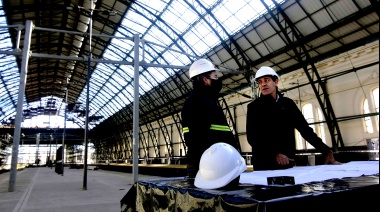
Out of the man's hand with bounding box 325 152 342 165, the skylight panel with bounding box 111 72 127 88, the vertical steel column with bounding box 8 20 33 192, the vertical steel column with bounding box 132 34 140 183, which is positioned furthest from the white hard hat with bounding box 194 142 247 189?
the skylight panel with bounding box 111 72 127 88

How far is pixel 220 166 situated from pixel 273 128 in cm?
194

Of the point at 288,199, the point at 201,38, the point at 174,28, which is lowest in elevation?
the point at 288,199

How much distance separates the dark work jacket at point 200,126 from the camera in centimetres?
294

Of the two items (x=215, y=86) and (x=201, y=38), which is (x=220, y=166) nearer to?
(x=215, y=86)

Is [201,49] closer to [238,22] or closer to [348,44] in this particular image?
[238,22]

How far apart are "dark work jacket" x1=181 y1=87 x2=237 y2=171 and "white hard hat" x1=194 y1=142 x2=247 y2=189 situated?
0.89m

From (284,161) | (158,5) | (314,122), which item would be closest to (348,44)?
(314,122)

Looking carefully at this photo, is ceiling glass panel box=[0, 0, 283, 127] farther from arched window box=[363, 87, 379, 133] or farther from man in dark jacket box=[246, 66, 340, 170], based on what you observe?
man in dark jacket box=[246, 66, 340, 170]

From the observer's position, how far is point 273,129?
363 centimetres

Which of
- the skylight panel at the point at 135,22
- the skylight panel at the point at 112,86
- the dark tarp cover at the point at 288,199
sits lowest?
the dark tarp cover at the point at 288,199

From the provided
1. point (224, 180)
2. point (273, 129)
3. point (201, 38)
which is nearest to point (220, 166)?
point (224, 180)

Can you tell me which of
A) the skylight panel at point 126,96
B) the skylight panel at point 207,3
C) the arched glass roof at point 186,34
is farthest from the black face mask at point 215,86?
the skylight panel at point 126,96

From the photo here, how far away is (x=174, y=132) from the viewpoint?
3241cm

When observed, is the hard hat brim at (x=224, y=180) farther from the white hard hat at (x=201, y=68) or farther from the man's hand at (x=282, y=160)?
the white hard hat at (x=201, y=68)
